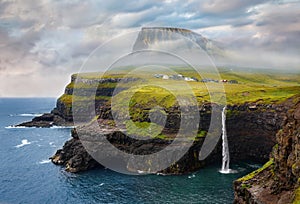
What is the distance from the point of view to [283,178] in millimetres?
44125

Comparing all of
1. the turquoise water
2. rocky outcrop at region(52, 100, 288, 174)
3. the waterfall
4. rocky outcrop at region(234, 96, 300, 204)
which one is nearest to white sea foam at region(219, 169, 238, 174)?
the waterfall

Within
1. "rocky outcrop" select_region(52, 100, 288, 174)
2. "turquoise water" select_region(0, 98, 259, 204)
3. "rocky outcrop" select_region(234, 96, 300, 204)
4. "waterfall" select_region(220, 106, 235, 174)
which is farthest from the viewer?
"rocky outcrop" select_region(52, 100, 288, 174)

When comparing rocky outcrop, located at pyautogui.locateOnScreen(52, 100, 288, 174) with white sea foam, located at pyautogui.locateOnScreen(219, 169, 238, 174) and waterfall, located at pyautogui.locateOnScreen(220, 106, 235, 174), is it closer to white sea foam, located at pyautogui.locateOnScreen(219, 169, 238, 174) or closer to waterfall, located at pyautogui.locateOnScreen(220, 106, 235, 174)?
waterfall, located at pyautogui.locateOnScreen(220, 106, 235, 174)

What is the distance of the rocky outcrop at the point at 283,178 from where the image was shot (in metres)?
39.9

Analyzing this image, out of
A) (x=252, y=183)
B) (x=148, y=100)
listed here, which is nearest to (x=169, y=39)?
(x=148, y=100)

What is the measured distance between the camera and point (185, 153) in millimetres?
101375

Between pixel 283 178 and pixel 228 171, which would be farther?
pixel 228 171

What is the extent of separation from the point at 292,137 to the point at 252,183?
12.0 metres

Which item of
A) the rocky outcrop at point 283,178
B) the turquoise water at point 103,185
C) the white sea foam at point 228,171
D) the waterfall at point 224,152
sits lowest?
the turquoise water at point 103,185

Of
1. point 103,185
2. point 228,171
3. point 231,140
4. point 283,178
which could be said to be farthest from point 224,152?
point 283,178

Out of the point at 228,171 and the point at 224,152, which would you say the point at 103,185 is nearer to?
the point at 228,171

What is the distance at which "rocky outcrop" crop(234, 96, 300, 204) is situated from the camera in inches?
1570

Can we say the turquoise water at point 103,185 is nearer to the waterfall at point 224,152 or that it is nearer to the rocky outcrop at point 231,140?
the waterfall at point 224,152

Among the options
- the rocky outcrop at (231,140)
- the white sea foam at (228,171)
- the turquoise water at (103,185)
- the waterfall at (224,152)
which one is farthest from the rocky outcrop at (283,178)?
the rocky outcrop at (231,140)
